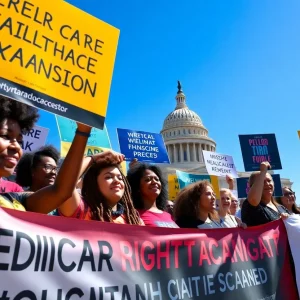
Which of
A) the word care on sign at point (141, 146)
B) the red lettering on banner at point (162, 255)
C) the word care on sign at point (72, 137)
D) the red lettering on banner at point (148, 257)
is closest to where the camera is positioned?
the red lettering on banner at point (148, 257)

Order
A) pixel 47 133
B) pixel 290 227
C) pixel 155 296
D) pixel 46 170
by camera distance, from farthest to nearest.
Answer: pixel 47 133
pixel 290 227
pixel 46 170
pixel 155 296

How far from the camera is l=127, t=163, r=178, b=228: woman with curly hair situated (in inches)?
134

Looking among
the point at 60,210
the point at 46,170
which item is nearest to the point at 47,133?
the point at 46,170

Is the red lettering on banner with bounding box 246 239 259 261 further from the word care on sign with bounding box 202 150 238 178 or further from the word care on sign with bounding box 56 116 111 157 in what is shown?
the word care on sign with bounding box 202 150 238 178

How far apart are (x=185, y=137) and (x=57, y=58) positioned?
6772cm

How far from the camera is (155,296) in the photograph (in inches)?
85.1

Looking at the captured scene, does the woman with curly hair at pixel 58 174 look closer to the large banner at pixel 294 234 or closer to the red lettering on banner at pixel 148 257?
the red lettering on banner at pixel 148 257

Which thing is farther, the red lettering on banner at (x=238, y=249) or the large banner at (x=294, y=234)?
the large banner at (x=294, y=234)

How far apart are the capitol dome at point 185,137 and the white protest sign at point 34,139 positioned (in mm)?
59918

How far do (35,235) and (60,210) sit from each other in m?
0.73

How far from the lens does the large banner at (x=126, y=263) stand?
1.76m

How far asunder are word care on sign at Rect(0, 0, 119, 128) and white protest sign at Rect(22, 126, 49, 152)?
388 centimetres

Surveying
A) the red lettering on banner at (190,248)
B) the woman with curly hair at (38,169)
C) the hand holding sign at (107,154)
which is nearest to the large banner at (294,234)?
Result: the red lettering on banner at (190,248)

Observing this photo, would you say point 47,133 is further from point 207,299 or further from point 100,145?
point 207,299
